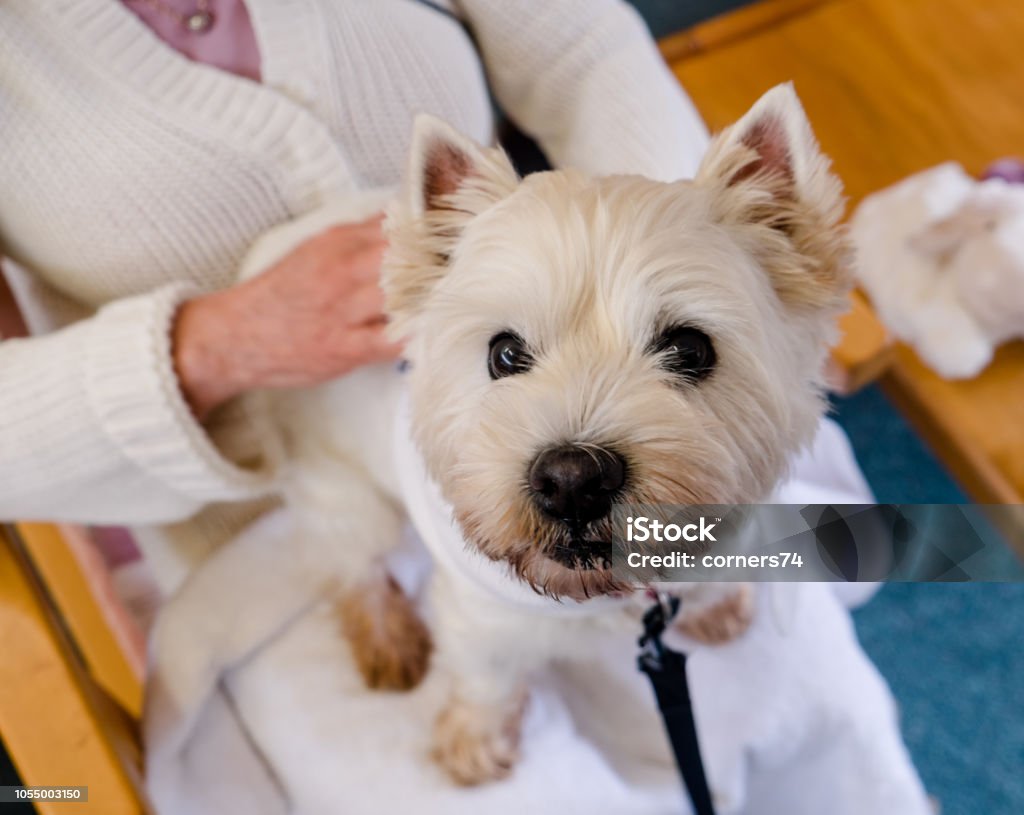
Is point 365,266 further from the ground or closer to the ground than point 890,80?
further from the ground

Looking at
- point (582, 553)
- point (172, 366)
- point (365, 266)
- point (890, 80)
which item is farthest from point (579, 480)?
point (890, 80)

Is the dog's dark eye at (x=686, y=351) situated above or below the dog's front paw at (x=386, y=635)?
above

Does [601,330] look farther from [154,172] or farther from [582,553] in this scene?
[154,172]

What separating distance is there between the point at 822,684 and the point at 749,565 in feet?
1.01

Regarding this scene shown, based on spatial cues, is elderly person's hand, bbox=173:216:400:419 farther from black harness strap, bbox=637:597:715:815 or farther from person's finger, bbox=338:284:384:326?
black harness strap, bbox=637:597:715:815

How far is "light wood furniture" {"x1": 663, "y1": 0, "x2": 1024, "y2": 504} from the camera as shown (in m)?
1.36

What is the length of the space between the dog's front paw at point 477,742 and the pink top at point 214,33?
69 cm

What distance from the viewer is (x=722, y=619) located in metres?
0.89

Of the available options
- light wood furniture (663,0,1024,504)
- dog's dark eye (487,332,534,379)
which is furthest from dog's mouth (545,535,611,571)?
light wood furniture (663,0,1024,504)

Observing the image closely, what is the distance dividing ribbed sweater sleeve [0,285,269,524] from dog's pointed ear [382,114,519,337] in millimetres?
259
